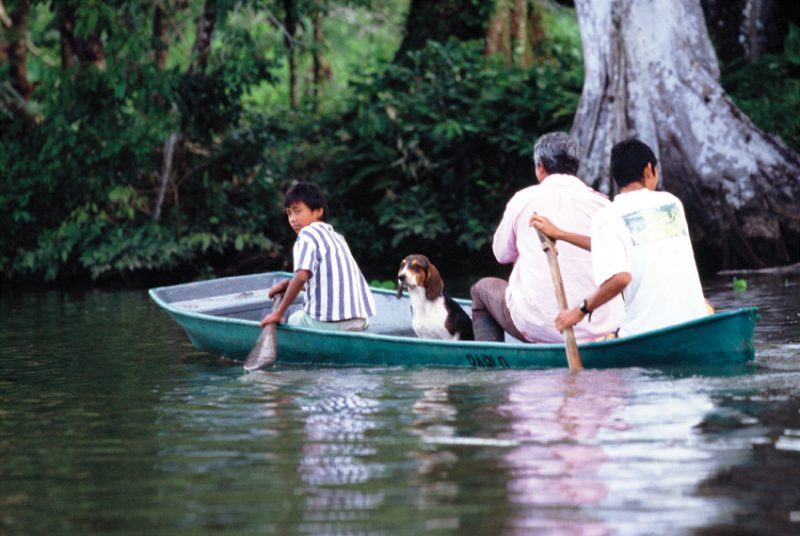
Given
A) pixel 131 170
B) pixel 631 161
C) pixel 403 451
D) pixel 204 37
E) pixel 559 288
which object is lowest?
pixel 403 451

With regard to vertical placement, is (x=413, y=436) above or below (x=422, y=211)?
below

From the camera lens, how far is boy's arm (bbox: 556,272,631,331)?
23.2 ft

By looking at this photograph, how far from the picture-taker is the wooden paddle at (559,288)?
24.7ft

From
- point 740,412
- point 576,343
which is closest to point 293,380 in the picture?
point 576,343

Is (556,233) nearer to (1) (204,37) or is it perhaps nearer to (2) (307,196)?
(2) (307,196)

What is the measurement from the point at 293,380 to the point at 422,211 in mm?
11569

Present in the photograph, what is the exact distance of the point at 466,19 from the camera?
22.6 metres

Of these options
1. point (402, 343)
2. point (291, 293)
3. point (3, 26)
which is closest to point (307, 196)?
point (291, 293)

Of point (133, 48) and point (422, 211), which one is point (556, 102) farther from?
point (133, 48)

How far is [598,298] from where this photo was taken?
718 centimetres

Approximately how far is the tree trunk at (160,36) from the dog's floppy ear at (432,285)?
429 inches

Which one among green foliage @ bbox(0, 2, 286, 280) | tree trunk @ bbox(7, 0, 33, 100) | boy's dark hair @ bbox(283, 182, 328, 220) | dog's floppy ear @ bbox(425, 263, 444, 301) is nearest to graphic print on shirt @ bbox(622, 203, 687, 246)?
dog's floppy ear @ bbox(425, 263, 444, 301)

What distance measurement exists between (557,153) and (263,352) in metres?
2.39

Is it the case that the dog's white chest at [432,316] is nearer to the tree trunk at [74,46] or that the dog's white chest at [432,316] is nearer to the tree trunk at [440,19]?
the tree trunk at [74,46]
